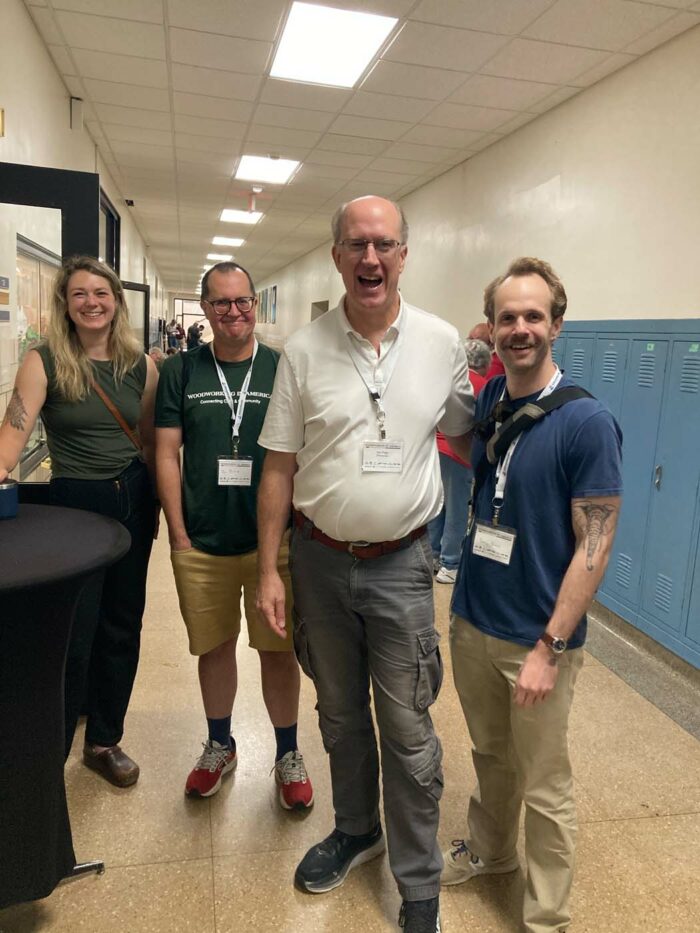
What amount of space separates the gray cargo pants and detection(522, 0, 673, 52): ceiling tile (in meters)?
2.95

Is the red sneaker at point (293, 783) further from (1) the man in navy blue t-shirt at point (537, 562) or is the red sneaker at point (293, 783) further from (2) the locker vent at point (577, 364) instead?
(2) the locker vent at point (577, 364)

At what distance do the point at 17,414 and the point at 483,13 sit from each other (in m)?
2.96

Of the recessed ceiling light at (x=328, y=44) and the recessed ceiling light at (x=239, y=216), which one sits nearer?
the recessed ceiling light at (x=328, y=44)

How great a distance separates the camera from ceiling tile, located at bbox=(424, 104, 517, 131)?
4.50 meters

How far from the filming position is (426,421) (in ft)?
5.05

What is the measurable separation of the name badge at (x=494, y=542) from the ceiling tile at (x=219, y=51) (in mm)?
3365

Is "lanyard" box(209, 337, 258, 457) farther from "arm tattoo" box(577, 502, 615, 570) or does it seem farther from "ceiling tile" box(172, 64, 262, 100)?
"ceiling tile" box(172, 64, 262, 100)

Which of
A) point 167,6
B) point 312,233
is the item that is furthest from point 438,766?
point 312,233

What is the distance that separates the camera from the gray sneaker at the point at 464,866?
179 cm

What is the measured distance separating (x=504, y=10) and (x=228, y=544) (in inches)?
117

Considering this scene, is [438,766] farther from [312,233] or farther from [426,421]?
[312,233]

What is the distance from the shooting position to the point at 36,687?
4.64 feet

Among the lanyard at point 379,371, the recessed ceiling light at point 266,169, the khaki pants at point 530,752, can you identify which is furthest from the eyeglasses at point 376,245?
the recessed ceiling light at point 266,169

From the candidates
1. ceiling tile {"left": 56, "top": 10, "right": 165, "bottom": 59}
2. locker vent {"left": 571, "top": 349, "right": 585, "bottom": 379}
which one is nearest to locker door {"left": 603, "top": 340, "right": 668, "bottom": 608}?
locker vent {"left": 571, "top": 349, "right": 585, "bottom": 379}
